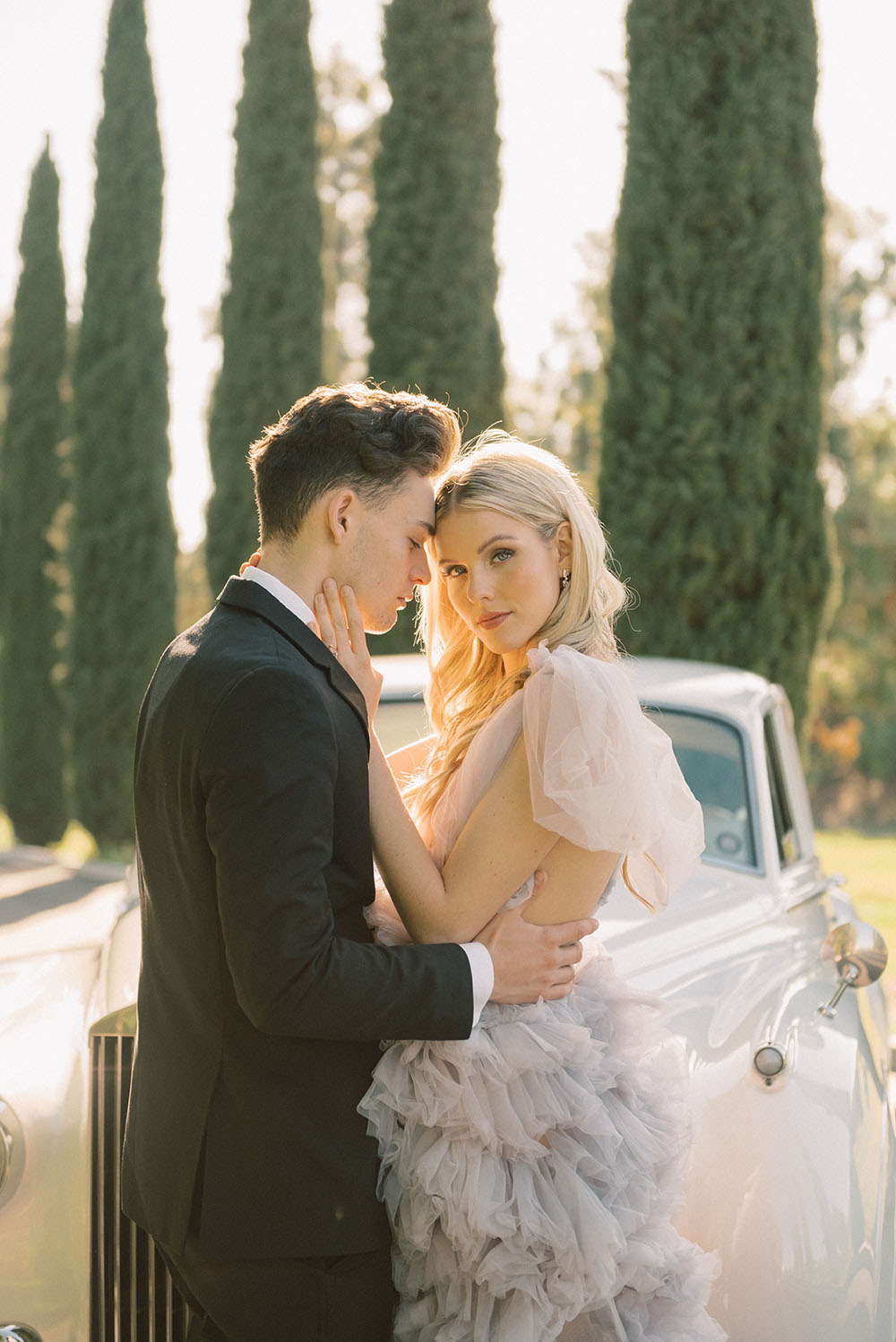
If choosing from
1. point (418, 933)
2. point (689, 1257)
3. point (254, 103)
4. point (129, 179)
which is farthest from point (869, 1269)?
point (129, 179)

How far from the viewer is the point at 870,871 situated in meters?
16.9

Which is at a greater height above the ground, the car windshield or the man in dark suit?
the man in dark suit

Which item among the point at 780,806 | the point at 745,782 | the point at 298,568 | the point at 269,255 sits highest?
the point at 269,255

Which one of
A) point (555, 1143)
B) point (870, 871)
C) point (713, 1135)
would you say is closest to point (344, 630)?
point (555, 1143)

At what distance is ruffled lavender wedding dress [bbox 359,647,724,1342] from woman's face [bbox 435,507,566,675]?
0.28 m

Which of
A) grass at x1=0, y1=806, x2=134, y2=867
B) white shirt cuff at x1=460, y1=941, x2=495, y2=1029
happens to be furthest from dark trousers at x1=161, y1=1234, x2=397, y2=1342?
grass at x1=0, y1=806, x2=134, y2=867

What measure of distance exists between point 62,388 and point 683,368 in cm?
1191

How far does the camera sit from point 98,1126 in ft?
8.46

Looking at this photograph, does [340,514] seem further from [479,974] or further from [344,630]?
[479,974]

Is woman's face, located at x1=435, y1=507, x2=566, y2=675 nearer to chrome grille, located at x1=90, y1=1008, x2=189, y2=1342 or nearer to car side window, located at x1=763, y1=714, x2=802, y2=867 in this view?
chrome grille, located at x1=90, y1=1008, x2=189, y2=1342

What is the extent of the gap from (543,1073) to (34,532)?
1789 centimetres

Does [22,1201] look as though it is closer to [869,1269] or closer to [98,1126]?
[98,1126]

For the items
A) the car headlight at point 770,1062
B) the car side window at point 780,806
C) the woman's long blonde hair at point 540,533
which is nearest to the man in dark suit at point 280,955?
the woman's long blonde hair at point 540,533

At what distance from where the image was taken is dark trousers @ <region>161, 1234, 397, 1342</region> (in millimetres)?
1903
